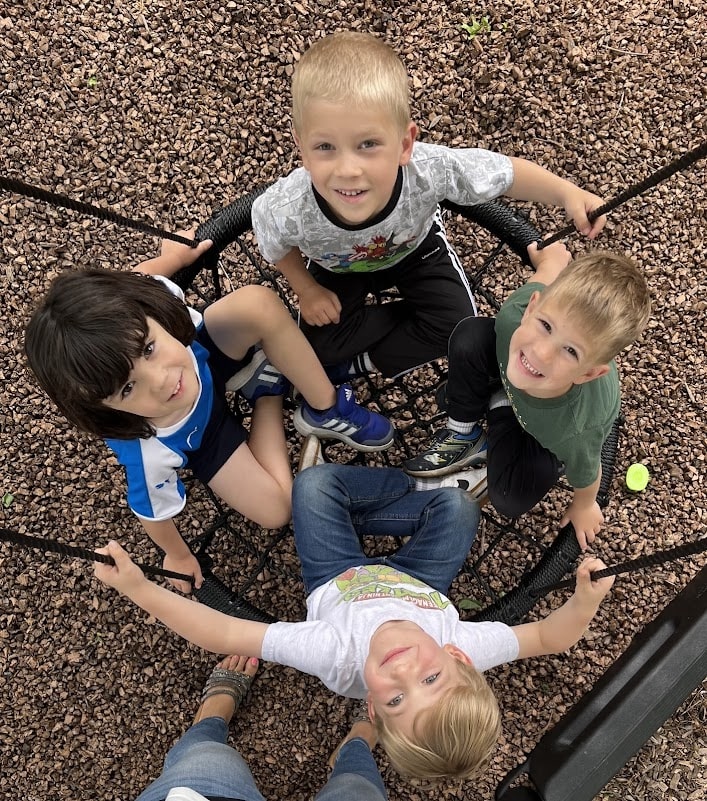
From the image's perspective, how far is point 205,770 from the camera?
1.23 meters

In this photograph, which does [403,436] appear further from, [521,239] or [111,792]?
[111,792]

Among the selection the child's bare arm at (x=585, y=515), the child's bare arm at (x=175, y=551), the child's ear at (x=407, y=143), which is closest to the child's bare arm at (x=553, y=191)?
the child's ear at (x=407, y=143)

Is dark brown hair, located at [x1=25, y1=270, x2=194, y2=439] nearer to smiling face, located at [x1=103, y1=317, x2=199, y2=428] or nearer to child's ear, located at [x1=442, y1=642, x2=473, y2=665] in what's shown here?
smiling face, located at [x1=103, y1=317, x2=199, y2=428]

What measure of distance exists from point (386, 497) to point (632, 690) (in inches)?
21.5

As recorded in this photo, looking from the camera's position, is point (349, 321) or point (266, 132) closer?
point (349, 321)

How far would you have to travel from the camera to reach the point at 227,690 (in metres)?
1.50

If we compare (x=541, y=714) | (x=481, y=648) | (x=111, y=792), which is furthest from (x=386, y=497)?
(x=111, y=792)

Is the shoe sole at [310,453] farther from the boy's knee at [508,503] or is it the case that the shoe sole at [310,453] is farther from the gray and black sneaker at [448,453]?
the boy's knee at [508,503]

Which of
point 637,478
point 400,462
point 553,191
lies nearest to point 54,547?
point 400,462

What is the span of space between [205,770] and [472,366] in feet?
2.73

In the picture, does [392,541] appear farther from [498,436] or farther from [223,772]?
[223,772]

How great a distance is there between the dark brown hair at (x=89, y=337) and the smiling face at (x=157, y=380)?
0.6 inches

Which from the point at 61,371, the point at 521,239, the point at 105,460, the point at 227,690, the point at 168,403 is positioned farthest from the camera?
the point at 105,460

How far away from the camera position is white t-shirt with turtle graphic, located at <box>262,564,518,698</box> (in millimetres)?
1161
